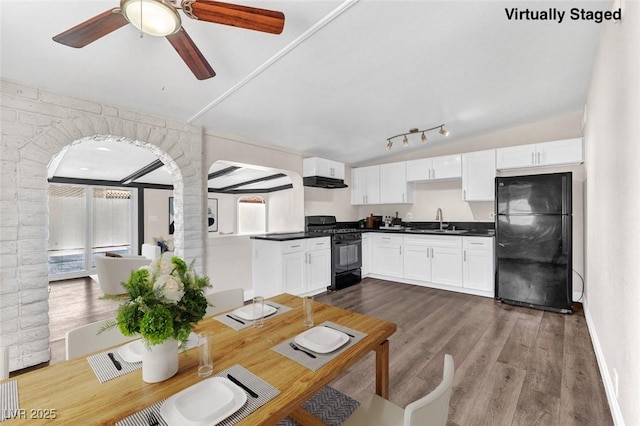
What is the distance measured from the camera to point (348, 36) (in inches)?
84.4

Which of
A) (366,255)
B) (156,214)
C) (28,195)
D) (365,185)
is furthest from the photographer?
(156,214)

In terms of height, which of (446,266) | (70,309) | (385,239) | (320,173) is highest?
(320,173)

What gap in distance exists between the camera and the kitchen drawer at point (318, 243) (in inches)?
161

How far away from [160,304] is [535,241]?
4196 millimetres

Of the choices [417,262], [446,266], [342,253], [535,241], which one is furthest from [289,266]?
[535,241]

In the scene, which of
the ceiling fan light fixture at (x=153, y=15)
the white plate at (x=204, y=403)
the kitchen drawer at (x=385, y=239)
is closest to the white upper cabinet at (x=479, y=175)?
the kitchen drawer at (x=385, y=239)

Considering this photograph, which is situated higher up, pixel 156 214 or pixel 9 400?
pixel 156 214

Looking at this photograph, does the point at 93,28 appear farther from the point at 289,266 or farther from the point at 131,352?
the point at 289,266

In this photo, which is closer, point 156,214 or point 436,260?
point 436,260

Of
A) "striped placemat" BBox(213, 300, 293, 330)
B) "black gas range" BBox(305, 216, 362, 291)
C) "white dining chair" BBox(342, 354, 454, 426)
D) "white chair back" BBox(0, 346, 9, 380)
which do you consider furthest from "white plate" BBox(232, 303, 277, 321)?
"black gas range" BBox(305, 216, 362, 291)

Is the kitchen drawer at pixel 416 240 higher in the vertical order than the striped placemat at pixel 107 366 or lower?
higher

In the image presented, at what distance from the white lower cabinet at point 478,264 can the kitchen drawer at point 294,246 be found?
241 centimetres

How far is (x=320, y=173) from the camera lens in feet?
15.2

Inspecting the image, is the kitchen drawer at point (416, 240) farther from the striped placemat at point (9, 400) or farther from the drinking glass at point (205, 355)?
the striped placemat at point (9, 400)
